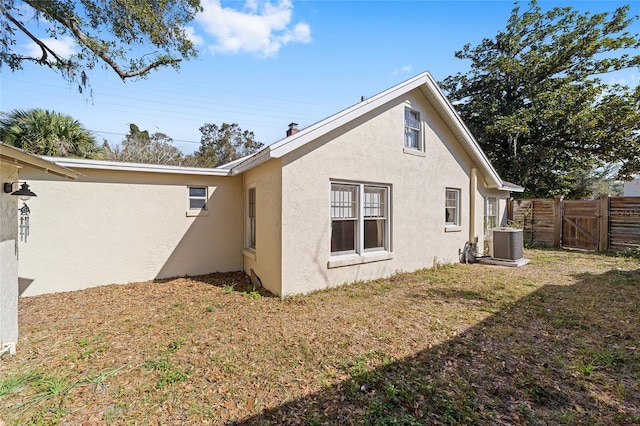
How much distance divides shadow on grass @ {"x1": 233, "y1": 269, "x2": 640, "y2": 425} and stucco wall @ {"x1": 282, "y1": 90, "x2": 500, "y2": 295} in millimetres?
3046

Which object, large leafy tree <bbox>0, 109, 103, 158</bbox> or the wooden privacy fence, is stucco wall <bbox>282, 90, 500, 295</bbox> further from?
large leafy tree <bbox>0, 109, 103, 158</bbox>

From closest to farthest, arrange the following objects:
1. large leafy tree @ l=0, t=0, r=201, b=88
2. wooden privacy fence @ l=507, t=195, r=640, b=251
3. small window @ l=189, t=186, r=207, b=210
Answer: large leafy tree @ l=0, t=0, r=201, b=88 < small window @ l=189, t=186, r=207, b=210 < wooden privacy fence @ l=507, t=195, r=640, b=251

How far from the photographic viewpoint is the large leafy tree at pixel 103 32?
27.1 feet

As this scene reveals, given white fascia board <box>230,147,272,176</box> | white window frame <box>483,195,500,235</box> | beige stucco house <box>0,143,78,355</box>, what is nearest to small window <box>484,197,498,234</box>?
white window frame <box>483,195,500,235</box>

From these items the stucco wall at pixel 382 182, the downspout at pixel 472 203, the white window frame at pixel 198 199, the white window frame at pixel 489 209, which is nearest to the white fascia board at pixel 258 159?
the stucco wall at pixel 382 182

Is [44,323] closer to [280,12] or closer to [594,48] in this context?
[280,12]

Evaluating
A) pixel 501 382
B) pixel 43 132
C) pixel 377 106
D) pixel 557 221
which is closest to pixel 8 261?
pixel 501 382

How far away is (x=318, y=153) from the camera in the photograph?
663 cm

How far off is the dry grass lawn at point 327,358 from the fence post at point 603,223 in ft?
23.8

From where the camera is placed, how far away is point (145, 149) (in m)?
23.1

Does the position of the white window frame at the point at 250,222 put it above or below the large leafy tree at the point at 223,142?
below

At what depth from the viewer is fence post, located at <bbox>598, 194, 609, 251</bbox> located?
12.2 m

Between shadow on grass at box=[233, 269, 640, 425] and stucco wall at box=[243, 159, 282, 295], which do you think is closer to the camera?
shadow on grass at box=[233, 269, 640, 425]

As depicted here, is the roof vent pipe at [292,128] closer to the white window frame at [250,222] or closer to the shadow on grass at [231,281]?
the white window frame at [250,222]
